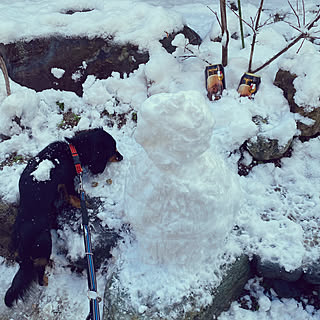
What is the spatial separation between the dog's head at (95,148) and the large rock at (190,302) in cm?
104

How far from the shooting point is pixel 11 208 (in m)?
2.78

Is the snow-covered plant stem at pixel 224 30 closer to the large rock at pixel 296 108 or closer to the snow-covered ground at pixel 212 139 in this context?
the snow-covered ground at pixel 212 139

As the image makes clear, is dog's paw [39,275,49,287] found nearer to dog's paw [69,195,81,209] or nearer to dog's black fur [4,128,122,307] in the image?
dog's black fur [4,128,122,307]

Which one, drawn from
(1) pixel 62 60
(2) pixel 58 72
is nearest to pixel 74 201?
(2) pixel 58 72

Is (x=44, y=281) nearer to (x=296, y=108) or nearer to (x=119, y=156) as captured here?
(x=119, y=156)

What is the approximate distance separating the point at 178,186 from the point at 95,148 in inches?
51.8

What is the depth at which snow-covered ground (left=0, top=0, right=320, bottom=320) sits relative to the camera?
8.02ft

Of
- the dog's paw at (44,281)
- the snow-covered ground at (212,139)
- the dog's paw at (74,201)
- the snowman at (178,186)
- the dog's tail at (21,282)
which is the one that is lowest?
the dog's paw at (44,281)

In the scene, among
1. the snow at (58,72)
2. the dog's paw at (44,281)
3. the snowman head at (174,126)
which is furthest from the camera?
the snow at (58,72)

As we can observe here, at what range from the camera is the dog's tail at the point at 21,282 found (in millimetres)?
2400

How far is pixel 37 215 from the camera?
95.1 inches

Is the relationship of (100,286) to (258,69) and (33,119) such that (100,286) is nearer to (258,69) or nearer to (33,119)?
(33,119)

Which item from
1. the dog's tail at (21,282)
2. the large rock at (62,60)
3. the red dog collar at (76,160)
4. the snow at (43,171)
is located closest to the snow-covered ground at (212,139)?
the large rock at (62,60)

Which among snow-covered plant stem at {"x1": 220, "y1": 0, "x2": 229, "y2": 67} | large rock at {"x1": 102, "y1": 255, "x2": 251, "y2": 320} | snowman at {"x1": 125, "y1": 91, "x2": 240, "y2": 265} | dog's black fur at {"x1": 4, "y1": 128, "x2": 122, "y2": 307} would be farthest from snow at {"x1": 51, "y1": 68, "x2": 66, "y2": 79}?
large rock at {"x1": 102, "y1": 255, "x2": 251, "y2": 320}
